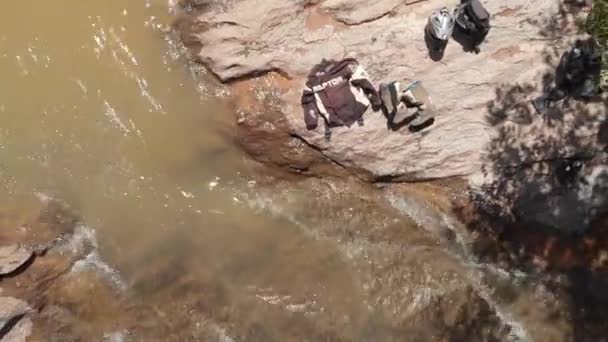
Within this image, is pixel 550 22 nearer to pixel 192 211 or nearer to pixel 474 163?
pixel 474 163

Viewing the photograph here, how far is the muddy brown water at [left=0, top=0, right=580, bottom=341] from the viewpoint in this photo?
384 inches

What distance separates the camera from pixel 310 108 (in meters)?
9.79

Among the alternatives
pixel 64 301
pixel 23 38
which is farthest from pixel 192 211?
pixel 23 38

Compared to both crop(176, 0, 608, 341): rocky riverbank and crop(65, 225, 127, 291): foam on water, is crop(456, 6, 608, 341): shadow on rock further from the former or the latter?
crop(65, 225, 127, 291): foam on water

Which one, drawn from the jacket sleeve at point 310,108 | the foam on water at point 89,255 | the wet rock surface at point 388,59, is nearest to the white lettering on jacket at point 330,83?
the jacket sleeve at point 310,108

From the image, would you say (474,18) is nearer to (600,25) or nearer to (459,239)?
(600,25)

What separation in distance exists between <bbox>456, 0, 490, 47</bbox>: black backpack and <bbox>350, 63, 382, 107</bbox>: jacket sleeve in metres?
1.55

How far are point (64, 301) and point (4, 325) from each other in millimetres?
866

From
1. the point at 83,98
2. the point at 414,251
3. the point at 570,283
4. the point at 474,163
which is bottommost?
the point at 570,283

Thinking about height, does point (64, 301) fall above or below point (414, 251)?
above

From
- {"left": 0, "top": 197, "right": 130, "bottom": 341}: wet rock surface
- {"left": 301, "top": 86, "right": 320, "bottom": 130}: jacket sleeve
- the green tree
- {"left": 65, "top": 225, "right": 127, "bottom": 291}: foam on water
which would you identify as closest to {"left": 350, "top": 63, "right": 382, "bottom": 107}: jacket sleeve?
{"left": 301, "top": 86, "right": 320, "bottom": 130}: jacket sleeve

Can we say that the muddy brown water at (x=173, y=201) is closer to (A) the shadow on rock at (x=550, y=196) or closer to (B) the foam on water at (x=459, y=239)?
(B) the foam on water at (x=459, y=239)

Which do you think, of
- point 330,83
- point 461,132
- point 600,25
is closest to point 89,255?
point 330,83

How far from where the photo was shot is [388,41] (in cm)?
986
